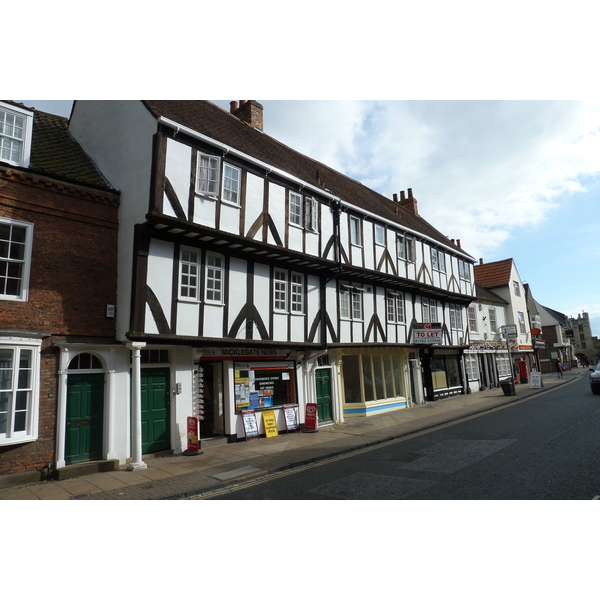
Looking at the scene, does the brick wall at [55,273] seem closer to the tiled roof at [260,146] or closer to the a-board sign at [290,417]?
the tiled roof at [260,146]

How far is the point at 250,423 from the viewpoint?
14.0m

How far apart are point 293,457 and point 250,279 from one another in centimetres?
584

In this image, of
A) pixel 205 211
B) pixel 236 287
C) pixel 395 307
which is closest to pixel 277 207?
pixel 205 211

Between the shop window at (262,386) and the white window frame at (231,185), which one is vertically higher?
the white window frame at (231,185)

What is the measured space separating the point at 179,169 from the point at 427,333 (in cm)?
1498

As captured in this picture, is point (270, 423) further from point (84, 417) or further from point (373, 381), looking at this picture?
point (373, 381)

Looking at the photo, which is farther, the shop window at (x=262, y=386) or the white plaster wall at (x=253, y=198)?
the shop window at (x=262, y=386)

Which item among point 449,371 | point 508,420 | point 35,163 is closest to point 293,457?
point 508,420

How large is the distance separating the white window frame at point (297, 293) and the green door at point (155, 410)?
520 centimetres

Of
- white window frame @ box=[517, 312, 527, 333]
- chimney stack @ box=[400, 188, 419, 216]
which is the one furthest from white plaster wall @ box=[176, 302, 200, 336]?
white window frame @ box=[517, 312, 527, 333]

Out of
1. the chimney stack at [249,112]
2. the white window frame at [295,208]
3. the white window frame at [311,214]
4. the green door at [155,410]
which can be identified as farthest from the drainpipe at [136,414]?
the chimney stack at [249,112]

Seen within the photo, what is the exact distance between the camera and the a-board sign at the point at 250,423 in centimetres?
1380

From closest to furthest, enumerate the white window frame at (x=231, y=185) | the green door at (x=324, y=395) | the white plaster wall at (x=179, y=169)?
the white plaster wall at (x=179, y=169)
the white window frame at (x=231, y=185)
the green door at (x=324, y=395)

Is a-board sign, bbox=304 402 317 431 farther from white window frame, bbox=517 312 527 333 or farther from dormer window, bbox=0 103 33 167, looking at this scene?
white window frame, bbox=517 312 527 333
